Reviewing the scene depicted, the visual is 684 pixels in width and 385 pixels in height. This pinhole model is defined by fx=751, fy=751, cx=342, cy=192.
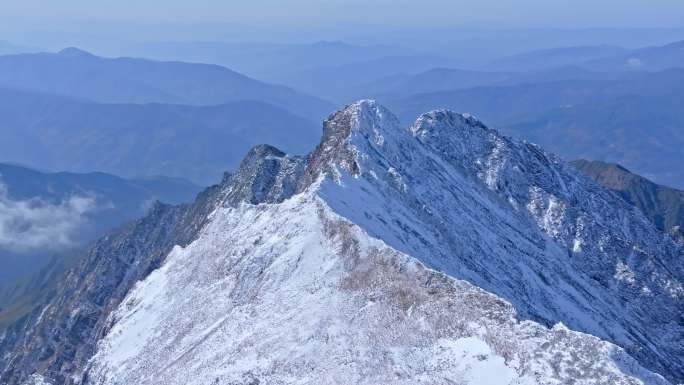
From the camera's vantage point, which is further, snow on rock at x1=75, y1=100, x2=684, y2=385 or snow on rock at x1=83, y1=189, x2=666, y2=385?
snow on rock at x1=75, y1=100, x2=684, y2=385

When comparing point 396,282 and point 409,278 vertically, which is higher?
point 409,278

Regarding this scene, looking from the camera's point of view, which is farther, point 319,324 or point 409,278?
point 409,278

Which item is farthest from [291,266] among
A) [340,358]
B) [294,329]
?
[340,358]

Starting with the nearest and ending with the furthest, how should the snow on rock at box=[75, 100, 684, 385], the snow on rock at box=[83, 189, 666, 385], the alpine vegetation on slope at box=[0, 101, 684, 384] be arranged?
the snow on rock at box=[83, 189, 666, 385] → the snow on rock at box=[75, 100, 684, 385] → the alpine vegetation on slope at box=[0, 101, 684, 384]

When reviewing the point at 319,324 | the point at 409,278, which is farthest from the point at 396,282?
the point at 319,324

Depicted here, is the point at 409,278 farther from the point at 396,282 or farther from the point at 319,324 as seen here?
the point at 319,324

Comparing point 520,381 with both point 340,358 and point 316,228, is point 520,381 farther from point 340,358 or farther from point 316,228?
point 316,228

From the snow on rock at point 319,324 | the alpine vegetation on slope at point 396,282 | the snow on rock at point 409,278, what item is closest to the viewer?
the snow on rock at point 319,324

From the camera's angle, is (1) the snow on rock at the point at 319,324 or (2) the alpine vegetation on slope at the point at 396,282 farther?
(2) the alpine vegetation on slope at the point at 396,282

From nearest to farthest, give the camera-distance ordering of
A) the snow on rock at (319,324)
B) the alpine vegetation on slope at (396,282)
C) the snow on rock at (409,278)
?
the snow on rock at (319,324)
the snow on rock at (409,278)
the alpine vegetation on slope at (396,282)
